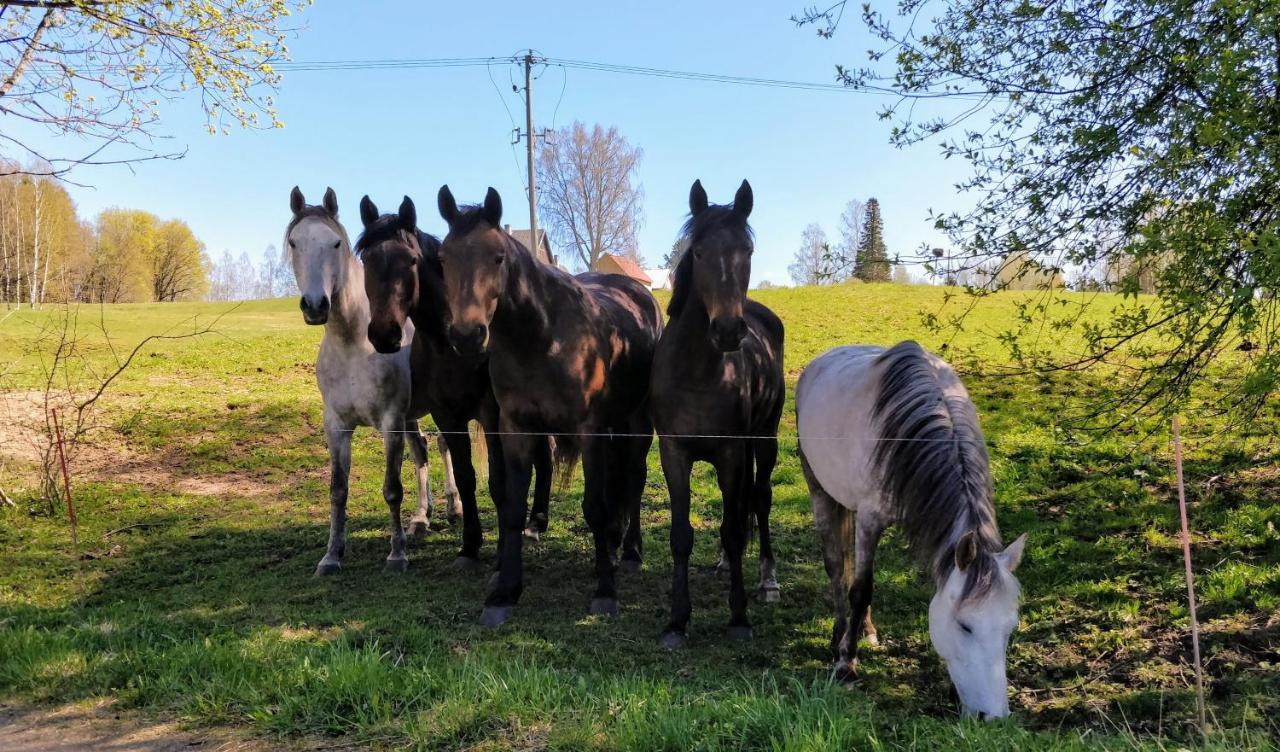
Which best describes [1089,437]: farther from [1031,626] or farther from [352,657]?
[352,657]

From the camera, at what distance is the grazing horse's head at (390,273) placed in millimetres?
4949

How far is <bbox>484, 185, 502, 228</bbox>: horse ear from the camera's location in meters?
4.26

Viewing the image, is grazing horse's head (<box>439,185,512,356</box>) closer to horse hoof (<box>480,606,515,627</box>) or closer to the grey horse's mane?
horse hoof (<box>480,606,515,627</box>)

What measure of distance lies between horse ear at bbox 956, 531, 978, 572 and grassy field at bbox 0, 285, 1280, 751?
0.57 m

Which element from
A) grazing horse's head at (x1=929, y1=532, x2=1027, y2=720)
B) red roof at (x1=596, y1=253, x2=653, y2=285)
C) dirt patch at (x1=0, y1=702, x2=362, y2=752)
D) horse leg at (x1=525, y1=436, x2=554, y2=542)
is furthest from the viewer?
red roof at (x1=596, y1=253, x2=653, y2=285)

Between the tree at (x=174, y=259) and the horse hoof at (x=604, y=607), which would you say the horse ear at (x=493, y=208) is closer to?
the horse hoof at (x=604, y=607)

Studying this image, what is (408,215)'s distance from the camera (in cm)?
521

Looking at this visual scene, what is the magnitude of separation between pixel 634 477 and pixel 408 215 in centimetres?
255

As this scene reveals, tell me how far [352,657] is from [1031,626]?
12.1 feet

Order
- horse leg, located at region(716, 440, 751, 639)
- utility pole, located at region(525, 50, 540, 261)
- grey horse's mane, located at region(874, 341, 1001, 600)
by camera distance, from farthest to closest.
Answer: utility pole, located at region(525, 50, 540, 261) → horse leg, located at region(716, 440, 751, 639) → grey horse's mane, located at region(874, 341, 1001, 600)

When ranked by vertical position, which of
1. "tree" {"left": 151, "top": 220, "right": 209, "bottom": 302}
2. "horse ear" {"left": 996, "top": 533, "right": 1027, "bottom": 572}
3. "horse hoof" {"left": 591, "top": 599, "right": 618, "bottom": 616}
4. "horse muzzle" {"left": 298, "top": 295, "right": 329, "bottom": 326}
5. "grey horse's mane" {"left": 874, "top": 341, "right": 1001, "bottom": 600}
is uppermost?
"tree" {"left": 151, "top": 220, "right": 209, "bottom": 302}

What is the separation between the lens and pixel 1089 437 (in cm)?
530

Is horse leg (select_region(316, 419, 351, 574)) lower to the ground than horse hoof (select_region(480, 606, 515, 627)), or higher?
higher

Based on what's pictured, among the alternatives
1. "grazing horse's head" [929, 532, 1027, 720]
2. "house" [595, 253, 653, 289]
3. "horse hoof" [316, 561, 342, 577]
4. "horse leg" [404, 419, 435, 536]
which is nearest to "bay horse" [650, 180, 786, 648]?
"grazing horse's head" [929, 532, 1027, 720]
